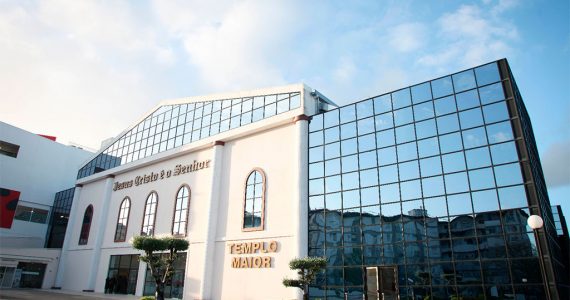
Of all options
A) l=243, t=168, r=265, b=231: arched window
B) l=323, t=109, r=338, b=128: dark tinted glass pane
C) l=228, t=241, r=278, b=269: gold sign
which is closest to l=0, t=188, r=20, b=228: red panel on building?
l=228, t=241, r=278, b=269: gold sign

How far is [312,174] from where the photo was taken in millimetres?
24719

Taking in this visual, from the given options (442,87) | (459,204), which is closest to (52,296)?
(459,204)

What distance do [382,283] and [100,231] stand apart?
27913 mm

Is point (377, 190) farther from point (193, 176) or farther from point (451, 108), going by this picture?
point (193, 176)

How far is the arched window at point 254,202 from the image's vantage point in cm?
2553

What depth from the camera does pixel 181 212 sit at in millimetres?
30703

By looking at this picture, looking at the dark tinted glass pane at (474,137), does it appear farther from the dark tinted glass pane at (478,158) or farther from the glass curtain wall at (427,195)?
the dark tinted glass pane at (478,158)

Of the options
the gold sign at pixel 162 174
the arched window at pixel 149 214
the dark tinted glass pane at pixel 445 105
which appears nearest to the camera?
the dark tinted glass pane at pixel 445 105

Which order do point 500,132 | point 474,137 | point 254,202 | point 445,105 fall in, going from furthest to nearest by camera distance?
point 254,202 < point 445,105 < point 474,137 < point 500,132

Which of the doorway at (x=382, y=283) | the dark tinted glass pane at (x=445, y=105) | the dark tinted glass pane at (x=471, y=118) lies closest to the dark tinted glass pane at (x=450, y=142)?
the dark tinted glass pane at (x=471, y=118)

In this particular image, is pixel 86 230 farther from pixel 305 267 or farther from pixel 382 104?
pixel 382 104

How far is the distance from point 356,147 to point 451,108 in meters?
5.62

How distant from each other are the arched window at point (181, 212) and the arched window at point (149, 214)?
2837 millimetres

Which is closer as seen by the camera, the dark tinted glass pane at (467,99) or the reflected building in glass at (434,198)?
the reflected building in glass at (434,198)
